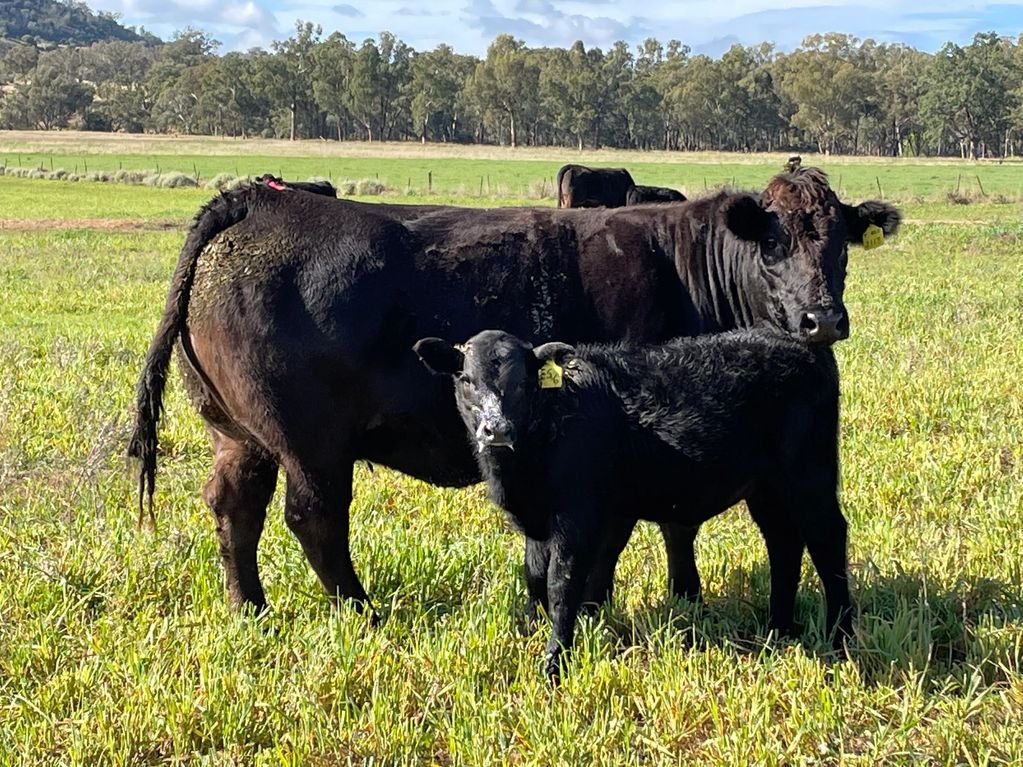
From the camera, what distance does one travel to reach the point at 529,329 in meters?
4.92

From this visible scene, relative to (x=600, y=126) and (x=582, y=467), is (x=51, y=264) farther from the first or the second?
(x=600, y=126)

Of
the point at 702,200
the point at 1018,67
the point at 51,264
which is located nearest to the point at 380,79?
the point at 1018,67

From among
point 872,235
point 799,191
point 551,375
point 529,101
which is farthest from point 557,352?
point 529,101

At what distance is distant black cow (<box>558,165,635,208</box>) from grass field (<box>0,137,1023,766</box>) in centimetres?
790

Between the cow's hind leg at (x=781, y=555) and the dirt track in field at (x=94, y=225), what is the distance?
1049 inches

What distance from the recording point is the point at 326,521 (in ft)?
15.6

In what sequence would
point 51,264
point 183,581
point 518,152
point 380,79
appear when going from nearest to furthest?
point 183,581, point 51,264, point 518,152, point 380,79

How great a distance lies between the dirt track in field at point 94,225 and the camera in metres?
28.3

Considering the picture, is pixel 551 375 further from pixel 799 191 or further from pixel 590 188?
pixel 590 188

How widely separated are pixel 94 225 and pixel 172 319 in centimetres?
2694

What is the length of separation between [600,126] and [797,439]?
119592mm

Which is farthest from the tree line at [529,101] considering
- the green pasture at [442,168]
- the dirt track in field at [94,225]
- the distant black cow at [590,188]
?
the distant black cow at [590,188]

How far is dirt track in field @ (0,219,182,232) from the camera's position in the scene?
92.8 ft

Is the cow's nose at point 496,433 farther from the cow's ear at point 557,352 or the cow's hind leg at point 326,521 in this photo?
the cow's hind leg at point 326,521
